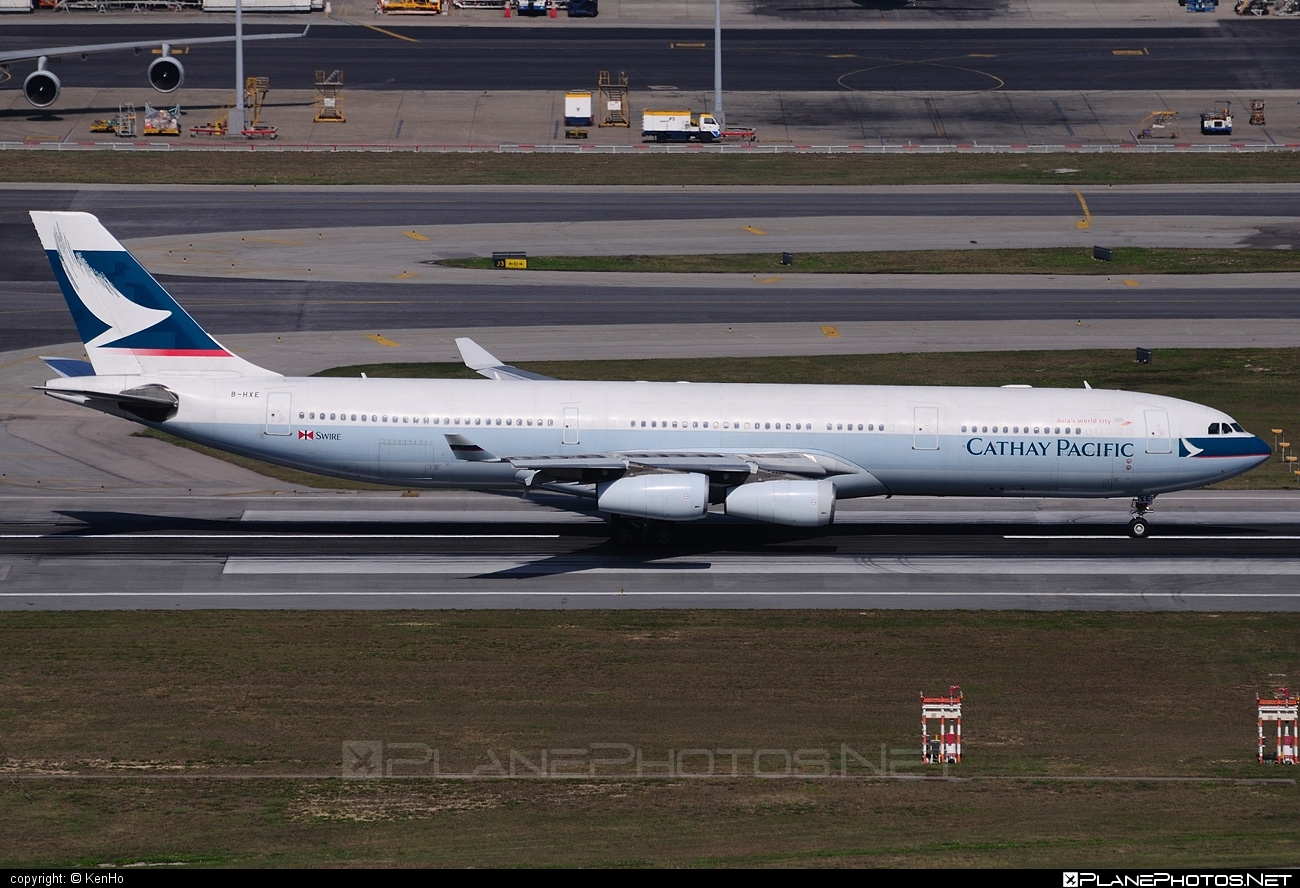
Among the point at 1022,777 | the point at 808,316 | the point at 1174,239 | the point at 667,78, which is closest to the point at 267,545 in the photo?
the point at 1022,777

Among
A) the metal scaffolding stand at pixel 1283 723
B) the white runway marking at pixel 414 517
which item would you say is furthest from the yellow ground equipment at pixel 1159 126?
the metal scaffolding stand at pixel 1283 723

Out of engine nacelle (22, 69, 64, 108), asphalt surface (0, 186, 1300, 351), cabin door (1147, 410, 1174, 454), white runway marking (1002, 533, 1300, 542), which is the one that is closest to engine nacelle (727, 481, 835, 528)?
white runway marking (1002, 533, 1300, 542)

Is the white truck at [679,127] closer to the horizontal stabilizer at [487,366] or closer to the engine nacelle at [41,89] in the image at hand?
the engine nacelle at [41,89]

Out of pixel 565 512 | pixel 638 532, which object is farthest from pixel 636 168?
pixel 638 532

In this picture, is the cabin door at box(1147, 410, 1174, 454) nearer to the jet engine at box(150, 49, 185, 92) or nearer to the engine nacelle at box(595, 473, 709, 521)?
the engine nacelle at box(595, 473, 709, 521)

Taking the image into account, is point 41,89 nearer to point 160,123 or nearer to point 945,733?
point 160,123
